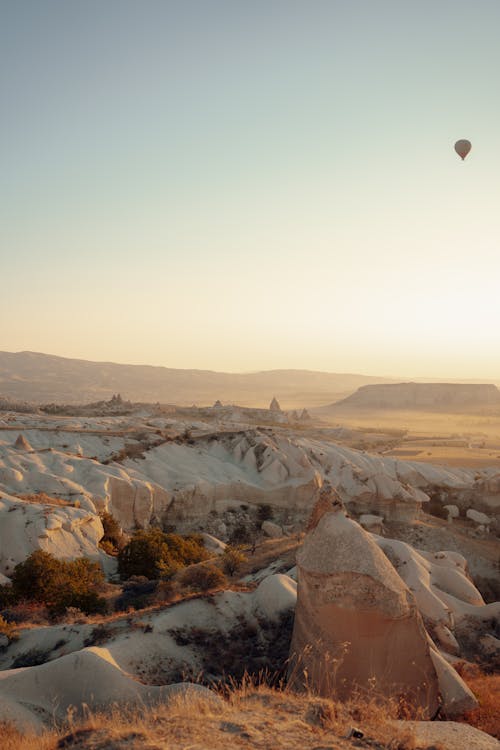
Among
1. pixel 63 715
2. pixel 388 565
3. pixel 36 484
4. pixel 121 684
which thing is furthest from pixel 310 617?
pixel 36 484

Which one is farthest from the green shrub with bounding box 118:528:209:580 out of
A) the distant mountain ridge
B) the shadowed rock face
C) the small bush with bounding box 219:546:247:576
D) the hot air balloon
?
the distant mountain ridge

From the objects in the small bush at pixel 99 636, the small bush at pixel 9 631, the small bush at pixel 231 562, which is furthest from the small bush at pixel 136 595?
the small bush at pixel 9 631

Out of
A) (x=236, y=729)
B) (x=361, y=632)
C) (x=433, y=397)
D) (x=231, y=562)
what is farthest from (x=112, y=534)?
(x=433, y=397)

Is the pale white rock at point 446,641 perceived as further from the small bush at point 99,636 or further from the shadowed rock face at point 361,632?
the small bush at point 99,636

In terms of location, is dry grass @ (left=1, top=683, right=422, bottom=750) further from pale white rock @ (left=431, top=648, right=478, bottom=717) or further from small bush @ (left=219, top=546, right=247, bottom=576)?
small bush @ (left=219, top=546, right=247, bottom=576)

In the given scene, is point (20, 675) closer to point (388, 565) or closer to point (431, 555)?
point (388, 565)

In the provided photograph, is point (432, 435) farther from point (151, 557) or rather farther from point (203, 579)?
point (203, 579)

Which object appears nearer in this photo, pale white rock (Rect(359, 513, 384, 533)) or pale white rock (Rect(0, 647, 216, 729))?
pale white rock (Rect(0, 647, 216, 729))
